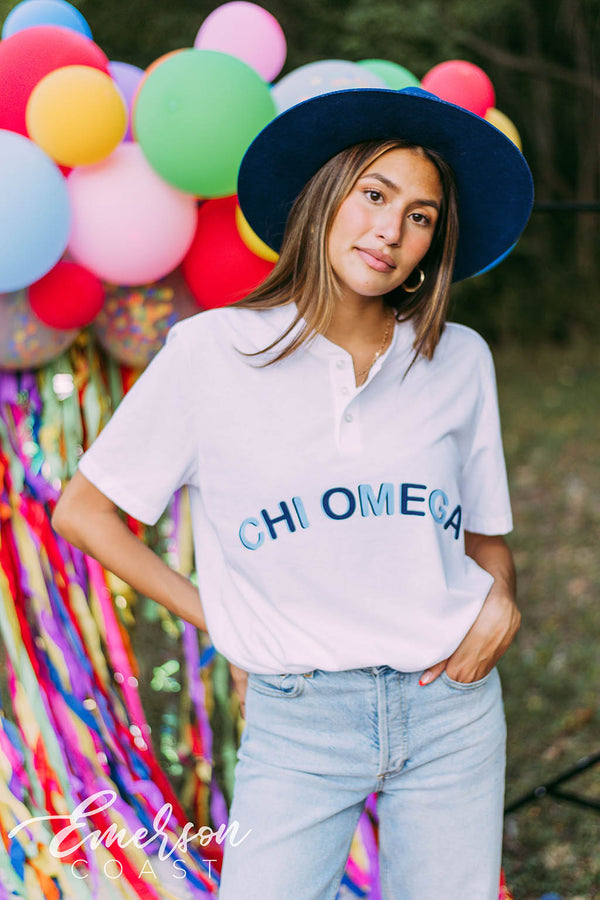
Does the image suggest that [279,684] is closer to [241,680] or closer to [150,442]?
[241,680]

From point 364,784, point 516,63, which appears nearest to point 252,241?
point 364,784

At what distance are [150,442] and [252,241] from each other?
0.50 metres

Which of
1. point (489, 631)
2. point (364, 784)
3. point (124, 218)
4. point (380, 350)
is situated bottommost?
point (364, 784)

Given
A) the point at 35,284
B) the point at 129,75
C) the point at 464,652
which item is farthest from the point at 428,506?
the point at 129,75

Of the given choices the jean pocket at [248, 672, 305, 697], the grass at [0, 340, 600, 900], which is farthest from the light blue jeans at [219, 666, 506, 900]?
the grass at [0, 340, 600, 900]

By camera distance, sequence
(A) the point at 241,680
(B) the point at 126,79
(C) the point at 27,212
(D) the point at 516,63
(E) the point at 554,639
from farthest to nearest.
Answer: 1. (D) the point at 516,63
2. (E) the point at 554,639
3. (B) the point at 126,79
4. (A) the point at 241,680
5. (C) the point at 27,212

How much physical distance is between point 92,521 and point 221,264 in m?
0.58

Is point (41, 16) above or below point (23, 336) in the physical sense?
above

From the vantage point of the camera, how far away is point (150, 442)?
135 centimetres

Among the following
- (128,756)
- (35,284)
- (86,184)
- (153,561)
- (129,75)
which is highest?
(129,75)

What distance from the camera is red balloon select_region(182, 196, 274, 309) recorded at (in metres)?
1.69

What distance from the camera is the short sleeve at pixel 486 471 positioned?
150 centimetres

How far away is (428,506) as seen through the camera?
135cm

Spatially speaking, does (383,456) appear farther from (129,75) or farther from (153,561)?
(129,75)
